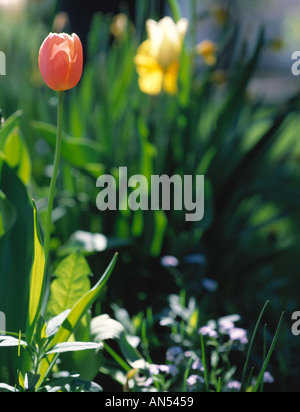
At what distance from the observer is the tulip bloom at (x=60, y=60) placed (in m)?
0.81

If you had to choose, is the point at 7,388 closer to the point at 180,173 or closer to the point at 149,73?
the point at 180,173

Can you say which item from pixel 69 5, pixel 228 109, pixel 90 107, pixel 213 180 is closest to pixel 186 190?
pixel 213 180

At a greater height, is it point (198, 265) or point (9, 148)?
point (9, 148)

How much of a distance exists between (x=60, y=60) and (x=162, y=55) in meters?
0.77

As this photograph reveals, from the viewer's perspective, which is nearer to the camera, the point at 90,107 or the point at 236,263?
the point at 236,263

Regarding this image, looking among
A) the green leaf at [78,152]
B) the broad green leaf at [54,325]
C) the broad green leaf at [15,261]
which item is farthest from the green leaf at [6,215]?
the green leaf at [78,152]

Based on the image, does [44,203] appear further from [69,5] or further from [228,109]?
[69,5]

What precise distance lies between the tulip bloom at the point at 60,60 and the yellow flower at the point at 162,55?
740 mm

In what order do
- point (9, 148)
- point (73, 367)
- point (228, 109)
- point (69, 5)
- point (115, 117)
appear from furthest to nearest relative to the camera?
point (69, 5) < point (115, 117) < point (228, 109) < point (9, 148) < point (73, 367)

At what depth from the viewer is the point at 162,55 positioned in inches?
60.3

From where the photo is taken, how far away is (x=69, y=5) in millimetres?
4543

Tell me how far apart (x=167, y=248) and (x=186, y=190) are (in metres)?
0.19

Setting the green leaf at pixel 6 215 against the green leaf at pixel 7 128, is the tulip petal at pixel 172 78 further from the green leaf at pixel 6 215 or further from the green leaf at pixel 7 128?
the green leaf at pixel 6 215
